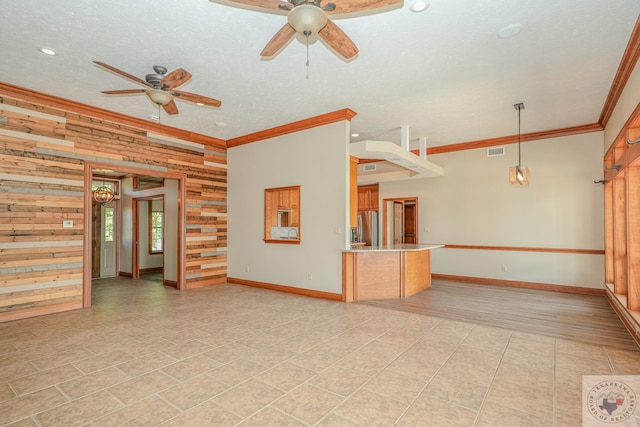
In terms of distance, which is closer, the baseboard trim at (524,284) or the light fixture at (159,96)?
the light fixture at (159,96)

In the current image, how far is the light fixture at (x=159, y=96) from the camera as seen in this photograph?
11.9 feet

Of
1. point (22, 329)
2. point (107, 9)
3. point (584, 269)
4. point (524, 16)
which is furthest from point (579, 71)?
point (22, 329)

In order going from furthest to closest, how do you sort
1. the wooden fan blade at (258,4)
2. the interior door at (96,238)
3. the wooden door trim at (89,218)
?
the interior door at (96,238), the wooden door trim at (89,218), the wooden fan blade at (258,4)

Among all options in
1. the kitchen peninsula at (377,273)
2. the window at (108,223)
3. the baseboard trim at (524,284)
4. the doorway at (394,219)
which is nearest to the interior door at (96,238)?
the window at (108,223)

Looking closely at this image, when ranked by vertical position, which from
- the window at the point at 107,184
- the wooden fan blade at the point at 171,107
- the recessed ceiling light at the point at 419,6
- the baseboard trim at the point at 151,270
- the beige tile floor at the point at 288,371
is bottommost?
the baseboard trim at the point at 151,270

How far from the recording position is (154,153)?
5922 millimetres

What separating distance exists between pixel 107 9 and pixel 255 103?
2.26m

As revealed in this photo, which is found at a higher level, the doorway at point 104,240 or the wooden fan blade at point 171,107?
the wooden fan blade at point 171,107

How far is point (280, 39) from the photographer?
2.55m

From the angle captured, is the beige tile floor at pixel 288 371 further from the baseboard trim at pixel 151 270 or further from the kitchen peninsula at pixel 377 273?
the baseboard trim at pixel 151 270

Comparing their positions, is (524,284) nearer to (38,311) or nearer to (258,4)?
(258,4)

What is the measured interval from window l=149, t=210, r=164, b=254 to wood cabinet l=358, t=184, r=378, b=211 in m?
5.58

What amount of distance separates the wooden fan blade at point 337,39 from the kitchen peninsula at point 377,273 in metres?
3.20

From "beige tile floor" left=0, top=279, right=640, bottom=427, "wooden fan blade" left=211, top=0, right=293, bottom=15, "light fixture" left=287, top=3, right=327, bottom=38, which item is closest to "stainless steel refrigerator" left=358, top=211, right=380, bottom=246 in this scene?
"beige tile floor" left=0, top=279, right=640, bottom=427
